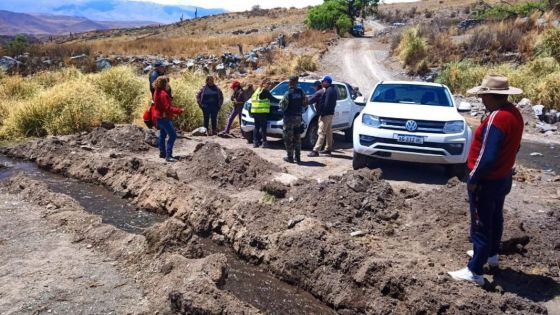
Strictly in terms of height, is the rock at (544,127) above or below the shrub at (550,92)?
below

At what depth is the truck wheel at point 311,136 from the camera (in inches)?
476

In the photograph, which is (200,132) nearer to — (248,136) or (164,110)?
(248,136)

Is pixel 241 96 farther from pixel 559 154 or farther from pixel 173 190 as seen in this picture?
pixel 559 154

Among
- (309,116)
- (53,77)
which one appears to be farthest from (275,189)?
(53,77)

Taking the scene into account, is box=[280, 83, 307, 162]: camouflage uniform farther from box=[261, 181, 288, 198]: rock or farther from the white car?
box=[261, 181, 288, 198]: rock

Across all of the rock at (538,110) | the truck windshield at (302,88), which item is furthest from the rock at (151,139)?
the rock at (538,110)

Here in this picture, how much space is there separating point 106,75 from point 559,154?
1345cm

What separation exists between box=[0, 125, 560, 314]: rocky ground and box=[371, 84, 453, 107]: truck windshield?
4.70ft

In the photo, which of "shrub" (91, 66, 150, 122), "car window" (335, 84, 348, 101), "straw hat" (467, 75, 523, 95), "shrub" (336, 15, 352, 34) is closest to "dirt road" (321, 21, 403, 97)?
"shrub" (336, 15, 352, 34)

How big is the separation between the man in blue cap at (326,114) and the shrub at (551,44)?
13.9 metres

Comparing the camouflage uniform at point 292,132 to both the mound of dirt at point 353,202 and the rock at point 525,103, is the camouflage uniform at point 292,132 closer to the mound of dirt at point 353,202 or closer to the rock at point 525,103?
the mound of dirt at point 353,202

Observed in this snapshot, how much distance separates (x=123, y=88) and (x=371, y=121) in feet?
32.8

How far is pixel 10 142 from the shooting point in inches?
538

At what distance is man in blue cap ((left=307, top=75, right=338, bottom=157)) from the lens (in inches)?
423
